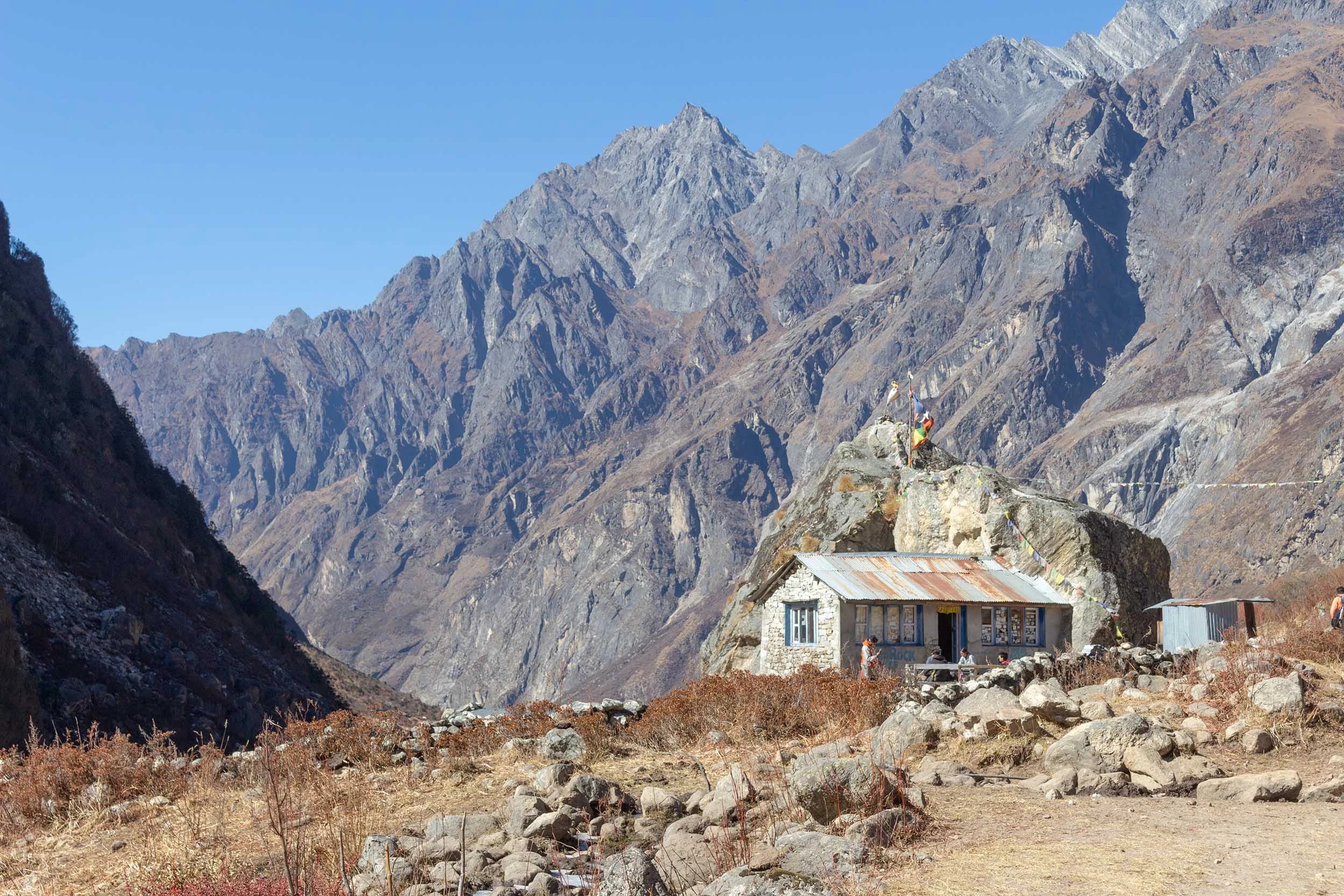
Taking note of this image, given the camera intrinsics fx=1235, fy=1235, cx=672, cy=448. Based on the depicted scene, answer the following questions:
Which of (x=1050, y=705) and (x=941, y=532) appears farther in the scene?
(x=941, y=532)

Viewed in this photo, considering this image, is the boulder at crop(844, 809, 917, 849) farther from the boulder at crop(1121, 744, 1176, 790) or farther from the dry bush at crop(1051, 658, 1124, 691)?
the dry bush at crop(1051, 658, 1124, 691)

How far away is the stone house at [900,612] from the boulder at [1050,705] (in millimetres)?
16205

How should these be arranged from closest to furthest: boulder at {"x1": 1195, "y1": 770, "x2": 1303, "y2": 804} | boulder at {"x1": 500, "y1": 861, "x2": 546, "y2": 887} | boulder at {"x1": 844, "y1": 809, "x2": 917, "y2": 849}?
boulder at {"x1": 844, "y1": 809, "x2": 917, "y2": 849} < boulder at {"x1": 500, "y1": 861, "x2": 546, "y2": 887} < boulder at {"x1": 1195, "y1": 770, "x2": 1303, "y2": 804}

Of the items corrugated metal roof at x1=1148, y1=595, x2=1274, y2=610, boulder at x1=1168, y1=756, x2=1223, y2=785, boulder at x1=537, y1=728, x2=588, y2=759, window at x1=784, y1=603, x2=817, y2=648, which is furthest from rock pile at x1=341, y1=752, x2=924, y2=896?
window at x1=784, y1=603, x2=817, y2=648

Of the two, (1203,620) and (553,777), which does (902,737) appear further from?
(1203,620)

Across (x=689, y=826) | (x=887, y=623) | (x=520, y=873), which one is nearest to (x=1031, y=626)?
(x=887, y=623)

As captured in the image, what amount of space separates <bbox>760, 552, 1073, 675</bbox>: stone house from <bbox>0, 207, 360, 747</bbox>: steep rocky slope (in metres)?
16.8

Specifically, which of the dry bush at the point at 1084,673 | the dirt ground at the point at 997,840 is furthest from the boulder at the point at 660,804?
the dry bush at the point at 1084,673

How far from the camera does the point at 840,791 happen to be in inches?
437

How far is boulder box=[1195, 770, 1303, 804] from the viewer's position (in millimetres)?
11969

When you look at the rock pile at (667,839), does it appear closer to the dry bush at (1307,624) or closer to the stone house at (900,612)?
the dry bush at (1307,624)

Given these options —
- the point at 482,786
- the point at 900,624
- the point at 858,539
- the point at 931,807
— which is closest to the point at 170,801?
the point at 482,786

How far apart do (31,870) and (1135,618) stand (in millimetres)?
29898

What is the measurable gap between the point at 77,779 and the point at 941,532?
29.9 meters
